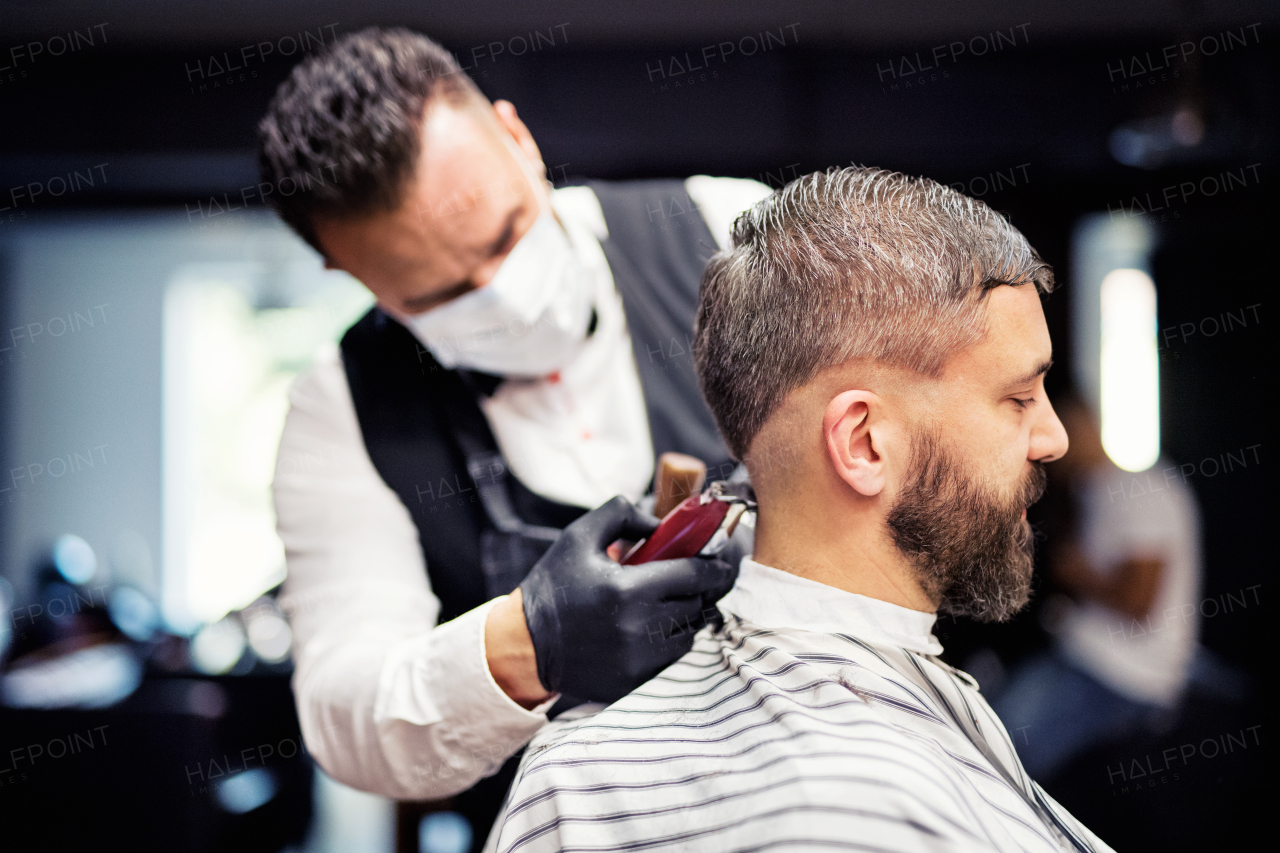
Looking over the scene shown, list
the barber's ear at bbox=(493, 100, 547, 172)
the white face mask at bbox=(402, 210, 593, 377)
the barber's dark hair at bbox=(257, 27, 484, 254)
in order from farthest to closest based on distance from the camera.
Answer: the barber's ear at bbox=(493, 100, 547, 172)
the white face mask at bbox=(402, 210, 593, 377)
the barber's dark hair at bbox=(257, 27, 484, 254)

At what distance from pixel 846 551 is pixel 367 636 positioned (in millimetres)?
940

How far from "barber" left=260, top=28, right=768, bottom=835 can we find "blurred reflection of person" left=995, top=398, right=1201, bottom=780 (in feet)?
5.83

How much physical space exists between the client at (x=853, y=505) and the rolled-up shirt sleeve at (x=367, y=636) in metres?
0.30

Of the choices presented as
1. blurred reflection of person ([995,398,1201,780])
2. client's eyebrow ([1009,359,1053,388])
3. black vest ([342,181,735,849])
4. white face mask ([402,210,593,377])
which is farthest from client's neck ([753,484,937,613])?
blurred reflection of person ([995,398,1201,780])

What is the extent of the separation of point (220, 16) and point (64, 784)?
1.89m

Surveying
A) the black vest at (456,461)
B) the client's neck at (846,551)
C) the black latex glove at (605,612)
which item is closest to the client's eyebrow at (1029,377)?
the client's neck at (846,551)

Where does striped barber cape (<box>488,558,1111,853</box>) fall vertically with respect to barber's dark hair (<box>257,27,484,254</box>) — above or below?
below

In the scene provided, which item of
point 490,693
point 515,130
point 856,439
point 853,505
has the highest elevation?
point 515,130

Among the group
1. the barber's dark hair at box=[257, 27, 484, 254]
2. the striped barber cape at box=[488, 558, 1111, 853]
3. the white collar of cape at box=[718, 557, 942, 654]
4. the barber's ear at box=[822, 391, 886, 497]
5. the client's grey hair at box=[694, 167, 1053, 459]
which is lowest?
the striped barber cape at box=[488, 558, 1111, 853]

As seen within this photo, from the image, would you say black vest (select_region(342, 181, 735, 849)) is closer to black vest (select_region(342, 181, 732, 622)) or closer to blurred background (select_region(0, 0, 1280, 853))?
black vest (select_region(342, 181, 732, 622))

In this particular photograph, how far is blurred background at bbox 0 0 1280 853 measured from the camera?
75.7 inches

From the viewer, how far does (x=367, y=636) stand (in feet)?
5.11

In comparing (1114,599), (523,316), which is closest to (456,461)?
(523,316)

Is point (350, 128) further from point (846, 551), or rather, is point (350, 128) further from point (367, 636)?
point (846, 551)
